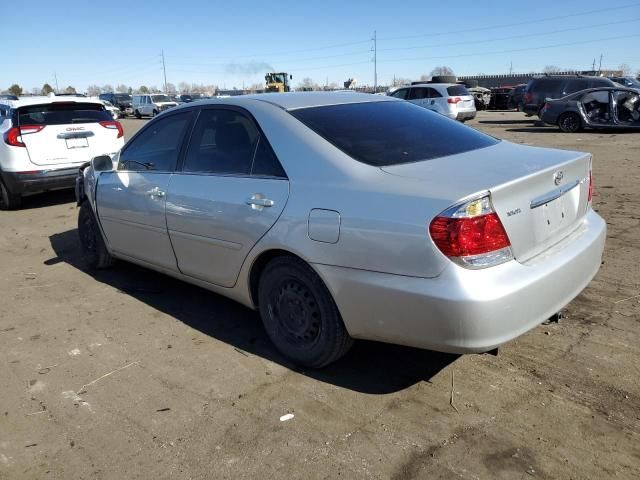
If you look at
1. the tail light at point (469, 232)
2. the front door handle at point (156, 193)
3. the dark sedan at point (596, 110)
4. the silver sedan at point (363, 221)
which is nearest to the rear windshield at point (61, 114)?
the silver sedan at point (363, 221)

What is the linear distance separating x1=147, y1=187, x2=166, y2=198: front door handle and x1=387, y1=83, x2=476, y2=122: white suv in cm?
1683

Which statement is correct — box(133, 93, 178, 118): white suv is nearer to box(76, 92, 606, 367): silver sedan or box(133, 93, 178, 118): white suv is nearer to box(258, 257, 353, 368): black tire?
box(76, 92, 606, 367): silver sedan

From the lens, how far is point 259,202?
3.26 metres

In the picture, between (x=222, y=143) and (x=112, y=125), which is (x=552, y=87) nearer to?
(x=112, y=125)

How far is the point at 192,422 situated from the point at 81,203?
3.53 m

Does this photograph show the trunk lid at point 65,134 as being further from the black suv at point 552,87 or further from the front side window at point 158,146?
the black suv at point 552,87

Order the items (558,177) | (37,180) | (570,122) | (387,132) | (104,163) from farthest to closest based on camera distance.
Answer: (570,122), (37,180), (104,163), (387,132), (558,177)

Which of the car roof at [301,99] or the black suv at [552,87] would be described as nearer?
the car roof at [301,99]

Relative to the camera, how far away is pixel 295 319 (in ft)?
10.8

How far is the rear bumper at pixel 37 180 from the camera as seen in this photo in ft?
26.2

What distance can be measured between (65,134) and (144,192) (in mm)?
4895

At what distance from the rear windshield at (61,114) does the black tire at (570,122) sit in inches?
522

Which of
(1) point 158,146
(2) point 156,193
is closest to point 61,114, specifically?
(1) point 158,146

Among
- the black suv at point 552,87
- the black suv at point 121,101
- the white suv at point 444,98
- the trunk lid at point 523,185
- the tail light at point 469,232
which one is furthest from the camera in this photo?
the black suv at point 121,101
